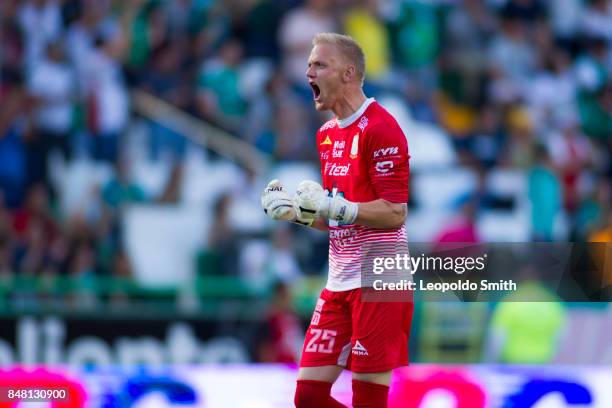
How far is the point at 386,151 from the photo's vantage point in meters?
6.16

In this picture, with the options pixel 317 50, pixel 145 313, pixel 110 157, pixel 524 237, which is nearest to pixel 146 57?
pixel 110 157

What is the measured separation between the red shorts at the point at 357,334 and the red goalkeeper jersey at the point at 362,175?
111 mm

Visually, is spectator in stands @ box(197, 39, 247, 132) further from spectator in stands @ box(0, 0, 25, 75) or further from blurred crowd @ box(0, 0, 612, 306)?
spectator in stands @ box(0, 0, 25, 75)

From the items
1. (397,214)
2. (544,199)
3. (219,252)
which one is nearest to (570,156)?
(544,199)

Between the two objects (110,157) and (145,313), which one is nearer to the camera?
(145,313)

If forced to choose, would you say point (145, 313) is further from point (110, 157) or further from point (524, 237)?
point (524, 237)

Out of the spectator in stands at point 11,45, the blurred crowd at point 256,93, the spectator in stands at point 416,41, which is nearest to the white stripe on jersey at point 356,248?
the blurred crowd at point 256,93

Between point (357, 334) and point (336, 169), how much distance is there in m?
0.91

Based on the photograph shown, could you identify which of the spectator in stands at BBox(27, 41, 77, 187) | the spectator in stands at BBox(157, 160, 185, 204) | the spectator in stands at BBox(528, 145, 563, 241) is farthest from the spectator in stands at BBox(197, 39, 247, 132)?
the spectator in stands at BBox(528, 145, 563, 241)

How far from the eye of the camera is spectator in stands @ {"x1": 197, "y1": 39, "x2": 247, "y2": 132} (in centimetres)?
1409

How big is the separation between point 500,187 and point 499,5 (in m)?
3.49

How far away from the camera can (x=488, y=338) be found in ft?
36.8

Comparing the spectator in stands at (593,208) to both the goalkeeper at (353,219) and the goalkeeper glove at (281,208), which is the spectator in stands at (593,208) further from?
the goalkeeper glove at (281,208)

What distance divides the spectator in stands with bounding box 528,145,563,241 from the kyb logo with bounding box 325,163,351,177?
7.48m
